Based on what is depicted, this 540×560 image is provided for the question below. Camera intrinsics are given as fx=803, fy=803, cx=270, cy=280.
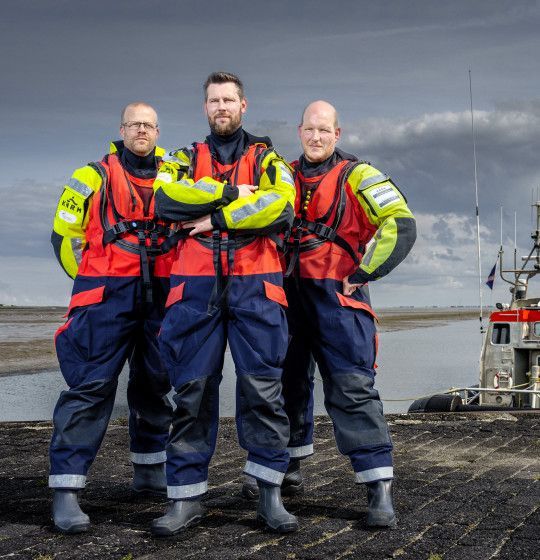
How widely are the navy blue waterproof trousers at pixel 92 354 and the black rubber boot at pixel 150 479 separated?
574 mm

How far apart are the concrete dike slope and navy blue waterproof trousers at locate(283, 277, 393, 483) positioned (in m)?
0.38

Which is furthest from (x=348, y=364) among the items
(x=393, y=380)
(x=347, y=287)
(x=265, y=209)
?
(x=393, y=380)

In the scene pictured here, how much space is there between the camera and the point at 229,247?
3.98m

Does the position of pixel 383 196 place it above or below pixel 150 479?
above

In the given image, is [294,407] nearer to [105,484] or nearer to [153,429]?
[153,429]

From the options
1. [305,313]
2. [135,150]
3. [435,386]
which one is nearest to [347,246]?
[305,313]

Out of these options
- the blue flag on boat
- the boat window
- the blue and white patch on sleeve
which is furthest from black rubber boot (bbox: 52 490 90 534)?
the blue flag on boat

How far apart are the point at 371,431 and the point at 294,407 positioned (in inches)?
25.6

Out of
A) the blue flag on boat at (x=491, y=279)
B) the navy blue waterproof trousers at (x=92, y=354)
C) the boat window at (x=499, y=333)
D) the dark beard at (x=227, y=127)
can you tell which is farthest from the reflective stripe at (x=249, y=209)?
the blue flag on boat at (x=491, y=279)

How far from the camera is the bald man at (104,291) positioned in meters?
4.21

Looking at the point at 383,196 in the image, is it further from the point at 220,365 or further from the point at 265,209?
the point at 220,365

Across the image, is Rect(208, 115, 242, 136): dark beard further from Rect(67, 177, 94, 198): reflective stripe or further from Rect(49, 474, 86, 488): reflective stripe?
Rect(49, 474, 86, 488): reflective stripe

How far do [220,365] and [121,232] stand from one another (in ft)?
3.05

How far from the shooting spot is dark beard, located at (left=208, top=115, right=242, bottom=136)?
13.5ft
